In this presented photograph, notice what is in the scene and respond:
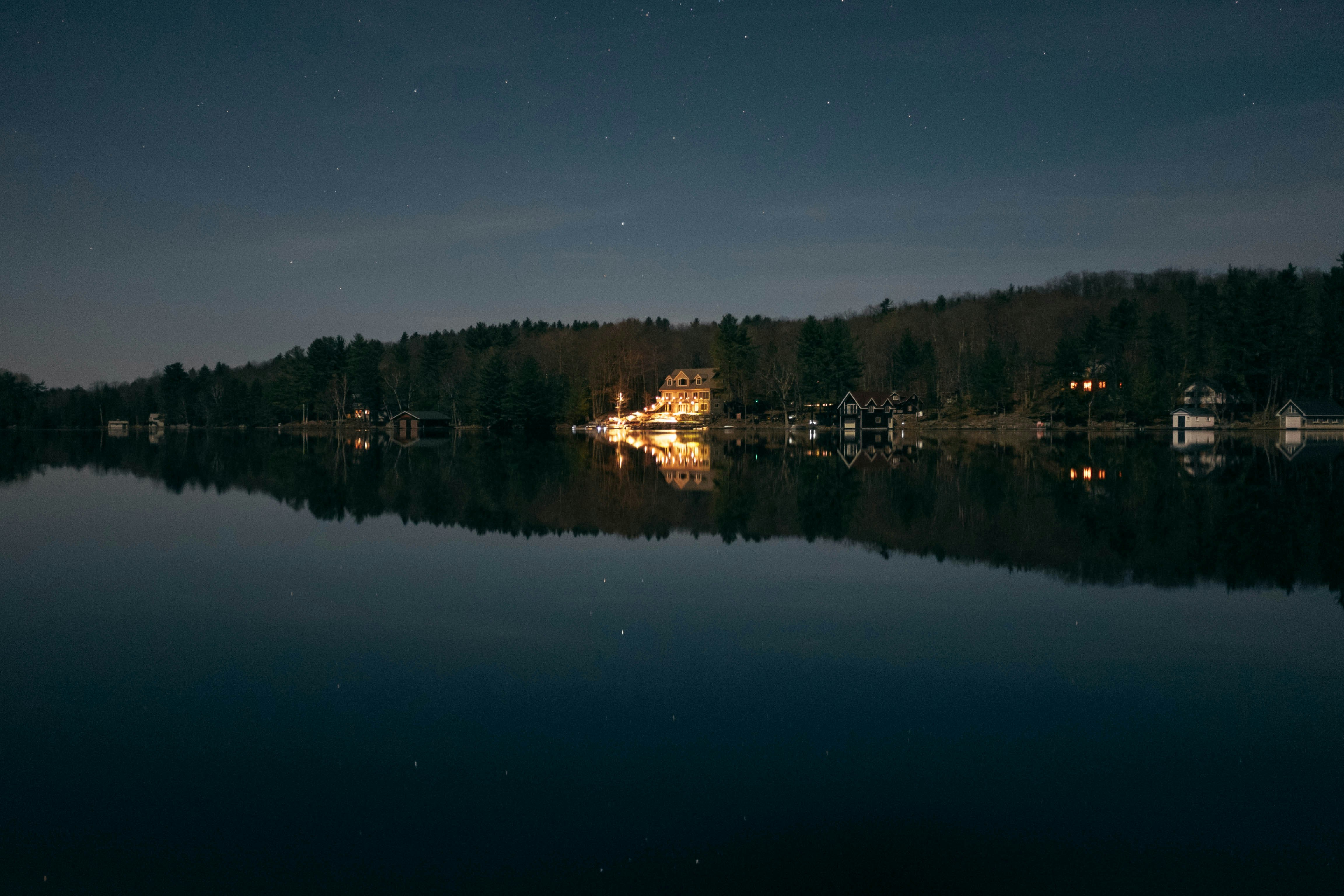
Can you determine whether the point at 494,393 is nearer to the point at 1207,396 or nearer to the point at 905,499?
the point at 1207,396

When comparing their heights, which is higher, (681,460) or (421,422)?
(421,422)

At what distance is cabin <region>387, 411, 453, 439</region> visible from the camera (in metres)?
99.2

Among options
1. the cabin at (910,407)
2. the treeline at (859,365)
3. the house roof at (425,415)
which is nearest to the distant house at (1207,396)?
the treeline at (859,365)

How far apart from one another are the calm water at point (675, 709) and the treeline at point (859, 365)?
82173 mm

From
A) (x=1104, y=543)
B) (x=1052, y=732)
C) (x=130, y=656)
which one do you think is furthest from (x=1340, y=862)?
(x=1104, y=543)

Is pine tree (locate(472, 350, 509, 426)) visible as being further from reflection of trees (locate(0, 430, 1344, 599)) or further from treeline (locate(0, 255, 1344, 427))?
reflection of trees (locate(0, 430, 1344, 599))

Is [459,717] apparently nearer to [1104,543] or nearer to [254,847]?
[254,847]

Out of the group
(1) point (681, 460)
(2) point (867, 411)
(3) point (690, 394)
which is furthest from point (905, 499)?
(3) point (690, 394)

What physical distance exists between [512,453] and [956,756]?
42421 millimetres

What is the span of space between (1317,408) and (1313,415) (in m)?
1.03

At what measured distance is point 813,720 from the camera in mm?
6277

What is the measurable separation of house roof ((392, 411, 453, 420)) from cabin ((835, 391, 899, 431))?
47.2m

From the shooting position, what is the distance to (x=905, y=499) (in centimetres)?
2095

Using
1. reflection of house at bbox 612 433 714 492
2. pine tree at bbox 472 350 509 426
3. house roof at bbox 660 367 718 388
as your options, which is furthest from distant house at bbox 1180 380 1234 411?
pine tree at bbox 472 350 509 426
